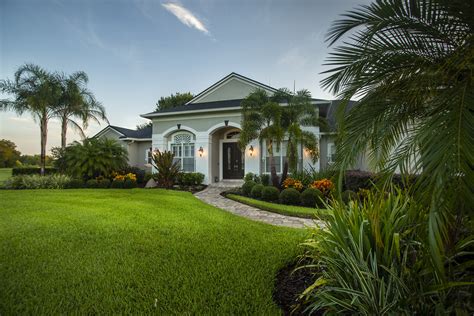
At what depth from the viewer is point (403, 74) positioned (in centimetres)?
287

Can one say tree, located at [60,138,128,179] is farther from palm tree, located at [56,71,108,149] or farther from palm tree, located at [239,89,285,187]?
palm tree, located at [239,89,285,187]

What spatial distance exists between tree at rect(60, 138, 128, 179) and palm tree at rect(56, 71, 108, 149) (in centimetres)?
317

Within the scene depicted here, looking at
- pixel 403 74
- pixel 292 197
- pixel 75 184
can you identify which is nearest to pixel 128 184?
pixel 75 184

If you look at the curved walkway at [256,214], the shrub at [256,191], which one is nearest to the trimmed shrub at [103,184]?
the curved walkway at [256,214]

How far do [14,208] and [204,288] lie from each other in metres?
9.16

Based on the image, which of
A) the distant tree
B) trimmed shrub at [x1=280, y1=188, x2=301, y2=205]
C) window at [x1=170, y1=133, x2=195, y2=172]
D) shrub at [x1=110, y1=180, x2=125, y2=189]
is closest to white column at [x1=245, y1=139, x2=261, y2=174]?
window at [x1=170, y1=133, x2=195, y2=172]

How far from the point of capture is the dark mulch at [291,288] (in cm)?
275

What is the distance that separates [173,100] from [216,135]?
2200 centimetres

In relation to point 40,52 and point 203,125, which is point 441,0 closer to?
point 40,52

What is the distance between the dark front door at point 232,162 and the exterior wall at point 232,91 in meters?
3.73

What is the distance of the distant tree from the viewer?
31.0 meters

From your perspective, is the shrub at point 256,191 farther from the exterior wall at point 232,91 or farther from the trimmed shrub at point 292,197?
the exterior wall at point 232,91

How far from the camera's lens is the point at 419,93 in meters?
2.75

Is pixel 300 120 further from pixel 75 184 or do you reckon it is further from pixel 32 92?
pixel 32 92
